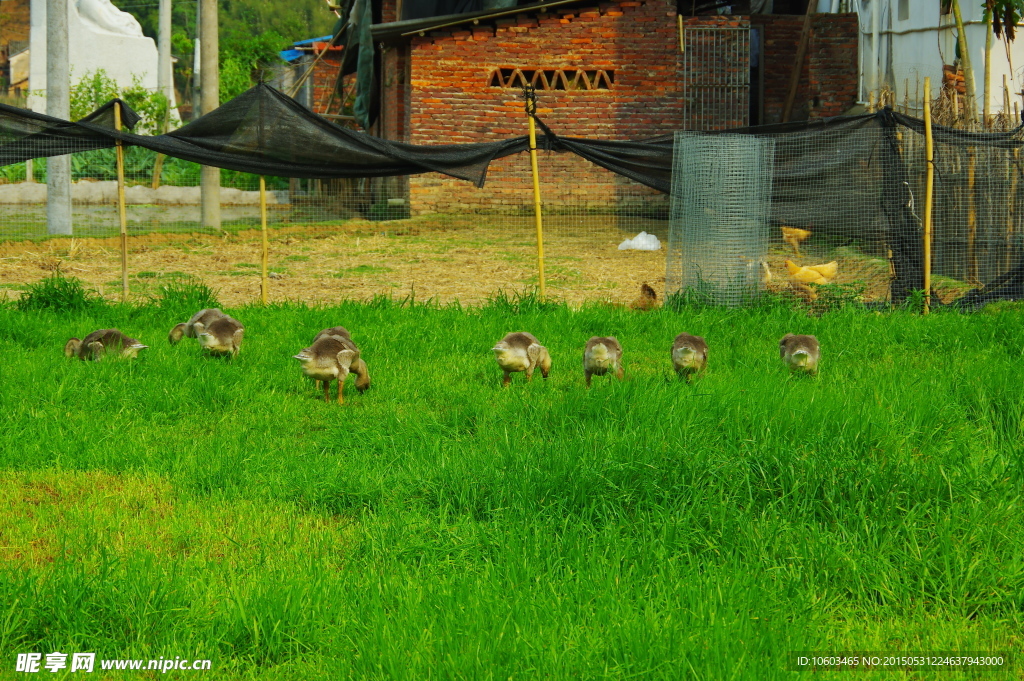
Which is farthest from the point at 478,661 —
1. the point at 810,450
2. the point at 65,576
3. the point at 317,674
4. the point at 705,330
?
the point at 705,330

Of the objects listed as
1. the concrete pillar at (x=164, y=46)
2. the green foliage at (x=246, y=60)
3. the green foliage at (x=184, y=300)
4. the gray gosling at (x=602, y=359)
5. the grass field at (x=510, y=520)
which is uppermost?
the green foliage at (x=246, y=60)

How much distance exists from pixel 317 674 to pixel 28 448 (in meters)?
3.61

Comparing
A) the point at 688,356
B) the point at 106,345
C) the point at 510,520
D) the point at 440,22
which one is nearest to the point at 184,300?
the point at 106,345

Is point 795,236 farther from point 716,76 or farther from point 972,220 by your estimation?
point 716,76

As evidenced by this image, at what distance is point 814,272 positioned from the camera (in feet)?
40.4

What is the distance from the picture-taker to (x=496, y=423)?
6957 millimetres

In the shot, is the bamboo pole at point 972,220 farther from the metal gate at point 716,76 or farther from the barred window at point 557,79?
the barred window at point 557,79

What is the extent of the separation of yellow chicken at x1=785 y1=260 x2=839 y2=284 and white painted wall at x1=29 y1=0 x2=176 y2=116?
4027 cm

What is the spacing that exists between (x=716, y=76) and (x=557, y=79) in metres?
3.47

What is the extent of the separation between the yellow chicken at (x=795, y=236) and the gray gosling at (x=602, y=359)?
15.7 ft

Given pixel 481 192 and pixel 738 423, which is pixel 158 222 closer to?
pixel 481 192

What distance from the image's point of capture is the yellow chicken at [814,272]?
40.0 ft

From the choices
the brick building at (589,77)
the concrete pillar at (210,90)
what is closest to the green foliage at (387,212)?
the brick building at (589,77)

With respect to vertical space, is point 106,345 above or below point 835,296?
below
